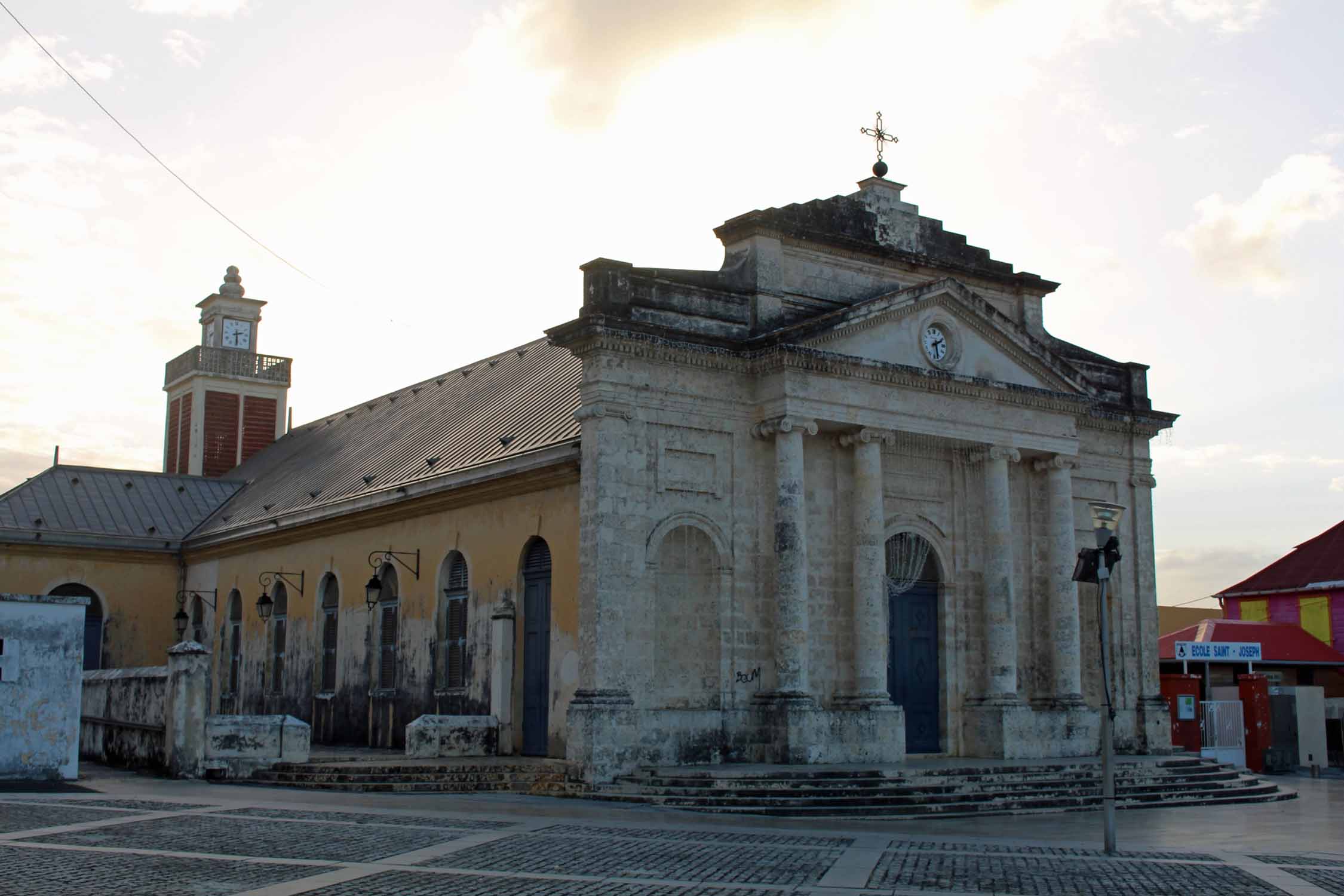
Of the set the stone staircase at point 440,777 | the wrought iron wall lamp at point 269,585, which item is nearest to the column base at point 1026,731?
the stone staircase at point 440,777

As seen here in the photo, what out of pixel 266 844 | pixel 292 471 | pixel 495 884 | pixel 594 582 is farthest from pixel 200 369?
pixel 495 884

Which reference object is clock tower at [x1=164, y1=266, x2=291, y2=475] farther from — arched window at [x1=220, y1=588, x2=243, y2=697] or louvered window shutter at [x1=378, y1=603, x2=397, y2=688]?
louvered window shutter at [x1=378, y1=603, x2=397, y2=688]

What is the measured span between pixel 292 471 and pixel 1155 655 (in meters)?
23.4

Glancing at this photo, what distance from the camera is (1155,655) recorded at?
95.3 ft

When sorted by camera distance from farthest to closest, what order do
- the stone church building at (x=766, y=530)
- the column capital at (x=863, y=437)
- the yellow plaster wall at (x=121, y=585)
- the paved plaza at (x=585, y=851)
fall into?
1. the yellow plaster wall at (x=121, y=585)
2. the column capital at (x=863, y=437)
3. the stone church building at (x=766, y=530)
4. the paved plaza at (x=585, y=851)

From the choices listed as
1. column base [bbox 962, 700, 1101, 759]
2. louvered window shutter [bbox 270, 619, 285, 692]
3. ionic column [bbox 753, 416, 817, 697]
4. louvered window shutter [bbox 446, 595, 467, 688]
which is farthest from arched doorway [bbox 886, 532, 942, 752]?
louvered window shutter [bbox 270, 619, 285, 692]

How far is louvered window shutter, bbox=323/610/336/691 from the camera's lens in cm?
3194

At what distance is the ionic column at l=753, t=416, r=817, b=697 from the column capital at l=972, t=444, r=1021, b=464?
431 cm

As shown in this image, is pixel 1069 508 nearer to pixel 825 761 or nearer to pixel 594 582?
pixel 825 761

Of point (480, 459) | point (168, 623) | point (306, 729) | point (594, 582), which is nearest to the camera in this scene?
point (594, 582)

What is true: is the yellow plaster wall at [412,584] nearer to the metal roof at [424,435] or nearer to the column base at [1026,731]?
the metal roof at [424,435]

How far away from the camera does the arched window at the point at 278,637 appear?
112 feet

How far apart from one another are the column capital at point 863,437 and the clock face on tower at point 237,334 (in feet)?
104

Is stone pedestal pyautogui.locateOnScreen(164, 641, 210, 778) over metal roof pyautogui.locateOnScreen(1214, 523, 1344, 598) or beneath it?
beneath
